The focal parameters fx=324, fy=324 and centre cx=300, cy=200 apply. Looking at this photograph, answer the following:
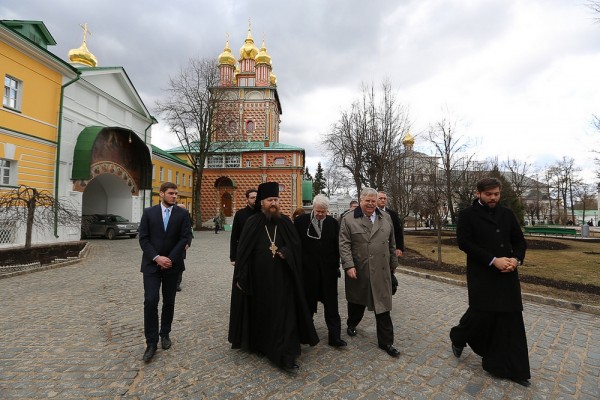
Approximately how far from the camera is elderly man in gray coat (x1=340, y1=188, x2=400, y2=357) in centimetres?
398

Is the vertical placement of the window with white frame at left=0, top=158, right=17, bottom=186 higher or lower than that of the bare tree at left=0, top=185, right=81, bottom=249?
higher

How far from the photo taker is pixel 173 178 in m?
33.9

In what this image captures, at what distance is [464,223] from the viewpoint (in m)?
3.62

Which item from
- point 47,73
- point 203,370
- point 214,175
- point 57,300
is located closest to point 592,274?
point 203,370

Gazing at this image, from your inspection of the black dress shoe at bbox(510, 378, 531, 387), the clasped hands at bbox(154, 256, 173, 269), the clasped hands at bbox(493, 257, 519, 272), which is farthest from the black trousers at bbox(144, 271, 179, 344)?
the black dress shoe at bbox(510, 378, 531, 387)

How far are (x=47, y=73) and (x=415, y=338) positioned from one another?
65.7 feet

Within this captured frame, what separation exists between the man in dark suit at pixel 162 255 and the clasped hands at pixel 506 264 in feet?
11.6

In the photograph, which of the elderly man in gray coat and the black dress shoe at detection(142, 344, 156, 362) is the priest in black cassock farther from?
the black dress shoe at detection(142, 344, 156, 362)

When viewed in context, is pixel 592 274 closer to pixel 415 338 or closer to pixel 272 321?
pixel 415 338

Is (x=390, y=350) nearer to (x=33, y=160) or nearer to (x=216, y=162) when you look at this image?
(x=33, y=160)

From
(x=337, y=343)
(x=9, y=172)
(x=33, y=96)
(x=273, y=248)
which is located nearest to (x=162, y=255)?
(x=273, y=248)

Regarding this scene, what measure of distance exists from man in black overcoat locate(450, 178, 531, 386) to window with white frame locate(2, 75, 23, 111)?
1864 cm

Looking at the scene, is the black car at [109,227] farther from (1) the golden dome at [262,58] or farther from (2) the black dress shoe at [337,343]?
(1) the golden dome at [262,58]

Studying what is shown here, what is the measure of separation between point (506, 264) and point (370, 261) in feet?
4.71
